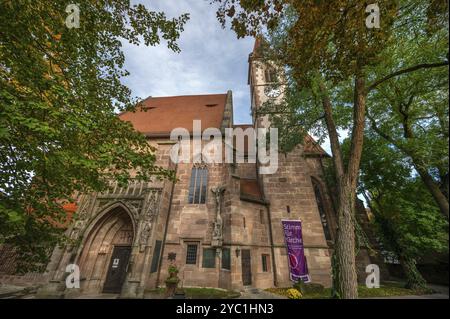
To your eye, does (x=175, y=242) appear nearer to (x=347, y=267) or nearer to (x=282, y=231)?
(x=282, y=231)

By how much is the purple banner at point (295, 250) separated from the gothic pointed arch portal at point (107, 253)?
7879 millimetres

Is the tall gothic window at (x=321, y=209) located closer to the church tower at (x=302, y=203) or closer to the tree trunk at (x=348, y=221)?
the church tower at (x=302, y=203)

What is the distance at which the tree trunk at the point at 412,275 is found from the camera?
8704mm

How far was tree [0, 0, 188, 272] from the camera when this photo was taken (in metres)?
3.62

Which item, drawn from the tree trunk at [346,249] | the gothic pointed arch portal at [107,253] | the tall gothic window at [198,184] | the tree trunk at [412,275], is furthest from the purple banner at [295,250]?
the gothic pointed arch portal at [107,253]

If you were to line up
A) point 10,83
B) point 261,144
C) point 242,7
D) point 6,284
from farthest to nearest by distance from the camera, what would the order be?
1. point 261,144
2. point 6,284
3. point 242,7
4. point 10,83

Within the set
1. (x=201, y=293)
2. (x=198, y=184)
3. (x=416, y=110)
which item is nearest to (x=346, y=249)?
(x=201, y=293)

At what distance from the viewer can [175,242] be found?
9.57 m

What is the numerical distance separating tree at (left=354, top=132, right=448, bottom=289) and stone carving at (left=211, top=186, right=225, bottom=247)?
336 inches

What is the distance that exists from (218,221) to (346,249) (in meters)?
5.88

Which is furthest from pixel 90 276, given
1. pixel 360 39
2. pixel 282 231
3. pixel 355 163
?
pixel 360 39

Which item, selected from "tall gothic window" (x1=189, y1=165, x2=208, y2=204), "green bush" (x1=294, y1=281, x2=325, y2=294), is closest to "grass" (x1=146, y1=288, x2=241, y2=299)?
"green bush" (x1=294, y1=281, x2=325, y2=294)
